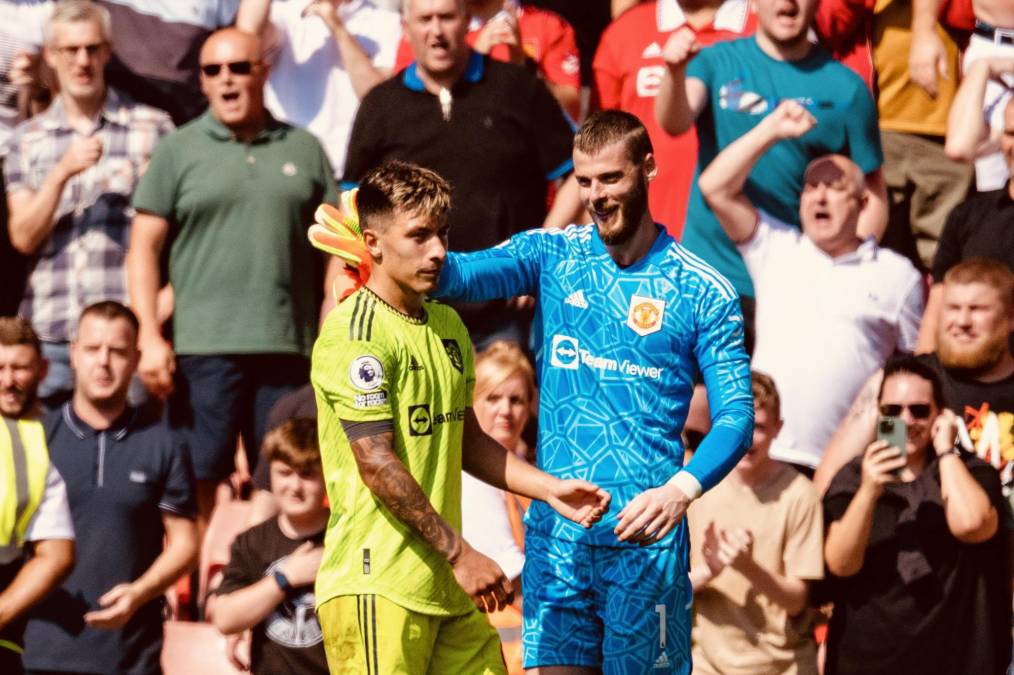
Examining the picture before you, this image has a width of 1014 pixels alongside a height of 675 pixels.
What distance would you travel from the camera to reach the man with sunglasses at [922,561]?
7648 mm

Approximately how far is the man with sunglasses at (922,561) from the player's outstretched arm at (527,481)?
2.11 m

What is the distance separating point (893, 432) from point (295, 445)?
2520mm

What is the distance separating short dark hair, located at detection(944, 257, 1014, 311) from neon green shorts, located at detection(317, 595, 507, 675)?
3.39m

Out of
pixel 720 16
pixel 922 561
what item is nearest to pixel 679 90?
pixel 720 16

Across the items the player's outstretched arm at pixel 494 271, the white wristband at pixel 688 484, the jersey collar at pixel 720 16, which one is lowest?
the white wristband at pixel 688 484

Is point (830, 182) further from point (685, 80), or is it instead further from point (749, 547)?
point (749, 547)

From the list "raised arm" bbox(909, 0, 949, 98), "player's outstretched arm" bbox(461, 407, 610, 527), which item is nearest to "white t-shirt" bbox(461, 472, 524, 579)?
"player's outstretched arm" bbox(461, 407, 610, 527)

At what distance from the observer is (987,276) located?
8.30 meters

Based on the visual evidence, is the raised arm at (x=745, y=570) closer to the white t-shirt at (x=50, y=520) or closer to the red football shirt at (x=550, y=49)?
the white t-shirt at (x=50, y=520)

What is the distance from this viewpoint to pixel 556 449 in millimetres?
6234

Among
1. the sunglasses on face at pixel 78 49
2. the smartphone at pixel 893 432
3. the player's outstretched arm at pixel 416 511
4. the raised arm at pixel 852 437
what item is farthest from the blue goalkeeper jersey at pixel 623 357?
the sunglasses on face at pixel 78 49

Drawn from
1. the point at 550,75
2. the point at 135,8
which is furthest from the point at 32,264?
the point at 550,75

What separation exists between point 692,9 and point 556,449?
14.0 ft

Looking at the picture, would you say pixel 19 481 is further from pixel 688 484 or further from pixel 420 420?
pixel 688 484
